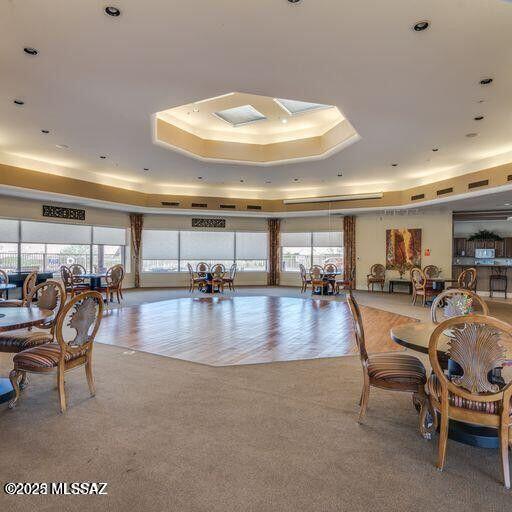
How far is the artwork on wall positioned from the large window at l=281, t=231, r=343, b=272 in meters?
1.83

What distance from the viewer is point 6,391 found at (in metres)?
2.90

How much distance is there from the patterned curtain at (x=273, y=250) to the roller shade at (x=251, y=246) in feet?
0.74

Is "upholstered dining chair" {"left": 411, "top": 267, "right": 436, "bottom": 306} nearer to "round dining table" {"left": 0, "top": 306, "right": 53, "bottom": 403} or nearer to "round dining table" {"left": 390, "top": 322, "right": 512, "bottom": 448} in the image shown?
"round dining table" {"left": 390, "top": 322, "right": 512, "bottom": 448}

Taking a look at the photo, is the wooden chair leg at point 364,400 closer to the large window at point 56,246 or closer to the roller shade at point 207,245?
the large window at point 56,246

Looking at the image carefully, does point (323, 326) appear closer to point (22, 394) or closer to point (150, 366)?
point (150, 366)

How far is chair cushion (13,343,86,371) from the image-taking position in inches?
118

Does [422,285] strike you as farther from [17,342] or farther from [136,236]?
[136,236]

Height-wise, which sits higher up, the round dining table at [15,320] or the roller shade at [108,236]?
the roller shade at [108,236]

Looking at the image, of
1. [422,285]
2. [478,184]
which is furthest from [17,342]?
[478,184]

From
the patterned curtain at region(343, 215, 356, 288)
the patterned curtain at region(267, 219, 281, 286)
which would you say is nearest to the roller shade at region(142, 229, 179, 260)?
the patterned curtain at region(267, 219, 281, 286)

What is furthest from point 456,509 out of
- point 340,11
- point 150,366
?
point 340,11

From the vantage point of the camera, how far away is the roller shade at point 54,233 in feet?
32.9

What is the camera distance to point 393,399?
10.9 feet

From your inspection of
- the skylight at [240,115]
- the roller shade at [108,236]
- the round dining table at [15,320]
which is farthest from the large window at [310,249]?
the round dining table at [15,320]
